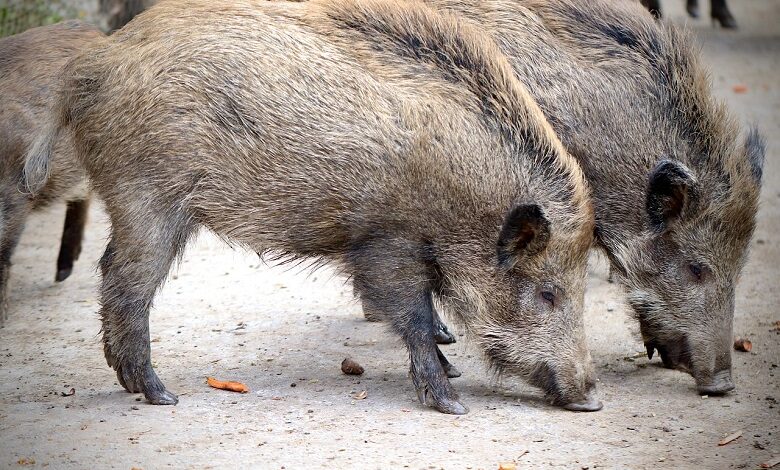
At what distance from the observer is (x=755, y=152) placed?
229 inches

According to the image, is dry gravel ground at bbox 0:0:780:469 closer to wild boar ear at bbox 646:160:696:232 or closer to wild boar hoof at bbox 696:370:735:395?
wild boar hoof at bbox 696:370:735:395

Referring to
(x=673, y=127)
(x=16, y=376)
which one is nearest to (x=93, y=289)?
(x=16, y=376)

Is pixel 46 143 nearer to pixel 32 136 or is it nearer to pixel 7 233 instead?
pixel 32 136

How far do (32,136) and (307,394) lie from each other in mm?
2414

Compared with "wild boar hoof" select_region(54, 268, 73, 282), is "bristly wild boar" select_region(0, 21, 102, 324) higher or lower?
higher

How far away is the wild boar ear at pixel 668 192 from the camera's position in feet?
17.5

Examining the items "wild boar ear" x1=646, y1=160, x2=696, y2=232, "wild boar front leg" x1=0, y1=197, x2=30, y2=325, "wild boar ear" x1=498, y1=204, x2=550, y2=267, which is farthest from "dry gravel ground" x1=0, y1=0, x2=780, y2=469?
"wild boar ear" x1=646, y1=160, x2=696, y2=232

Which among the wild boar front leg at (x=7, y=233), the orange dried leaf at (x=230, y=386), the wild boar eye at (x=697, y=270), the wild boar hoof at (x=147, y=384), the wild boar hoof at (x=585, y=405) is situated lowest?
the wild boar front leg at (x=7, y=233)

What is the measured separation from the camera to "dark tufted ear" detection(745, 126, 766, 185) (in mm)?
5758

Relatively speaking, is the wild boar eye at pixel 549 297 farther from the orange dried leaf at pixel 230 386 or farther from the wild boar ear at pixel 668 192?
the orange dried leaf at pixel 230 386

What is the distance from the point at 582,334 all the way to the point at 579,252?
396mm

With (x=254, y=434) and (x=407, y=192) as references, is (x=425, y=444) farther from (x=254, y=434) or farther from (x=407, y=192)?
→ (x=407, y=192)

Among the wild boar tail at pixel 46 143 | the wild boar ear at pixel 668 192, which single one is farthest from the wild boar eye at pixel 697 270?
the wild boar tail at pixel 46 143

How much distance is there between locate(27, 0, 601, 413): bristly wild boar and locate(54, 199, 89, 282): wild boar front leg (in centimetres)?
205
